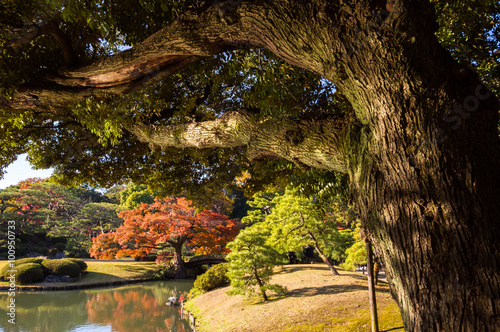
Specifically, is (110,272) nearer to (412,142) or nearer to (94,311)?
(94,311)

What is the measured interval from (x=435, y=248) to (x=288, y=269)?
11858 millimetres

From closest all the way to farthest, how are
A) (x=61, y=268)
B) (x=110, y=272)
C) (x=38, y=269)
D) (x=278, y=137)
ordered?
(x=278, y=137), (x=38, y=269), (x=61, y=268), (x=110, y=272)

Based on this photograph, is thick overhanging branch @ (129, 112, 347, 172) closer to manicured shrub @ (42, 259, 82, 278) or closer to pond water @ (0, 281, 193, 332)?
pond water @ (0, 281, 193, 332)

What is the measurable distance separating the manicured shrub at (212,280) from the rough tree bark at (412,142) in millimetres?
9948

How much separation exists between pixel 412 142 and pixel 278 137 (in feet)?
3.83

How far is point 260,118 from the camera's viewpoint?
2.77 meters

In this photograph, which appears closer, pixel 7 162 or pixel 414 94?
pixel 414 94

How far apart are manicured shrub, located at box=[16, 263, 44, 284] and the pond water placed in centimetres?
107

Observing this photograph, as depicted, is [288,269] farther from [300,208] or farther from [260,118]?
[260,118]

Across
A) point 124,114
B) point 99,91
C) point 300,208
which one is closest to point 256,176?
point 124,114

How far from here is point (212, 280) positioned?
36.8ft

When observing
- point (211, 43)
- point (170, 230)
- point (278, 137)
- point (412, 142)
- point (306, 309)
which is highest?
point (211, 43)

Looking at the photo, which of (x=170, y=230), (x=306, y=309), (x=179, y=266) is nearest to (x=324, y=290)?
(x=306, y=309)

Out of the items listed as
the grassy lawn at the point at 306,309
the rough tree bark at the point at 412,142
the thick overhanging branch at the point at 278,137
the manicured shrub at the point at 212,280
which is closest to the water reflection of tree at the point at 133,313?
the grassy lawn at the point at 306,309
